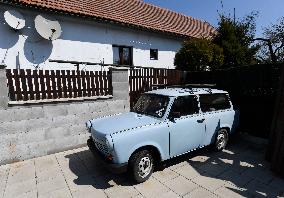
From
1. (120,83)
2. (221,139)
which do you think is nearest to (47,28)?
(120,83)

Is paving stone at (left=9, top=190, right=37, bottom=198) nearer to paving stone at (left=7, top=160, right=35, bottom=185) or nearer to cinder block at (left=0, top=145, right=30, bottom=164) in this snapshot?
paving stone at (left=7, top=160, right=35, bottom=185)

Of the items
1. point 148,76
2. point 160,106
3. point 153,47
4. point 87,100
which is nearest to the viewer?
point 160,106

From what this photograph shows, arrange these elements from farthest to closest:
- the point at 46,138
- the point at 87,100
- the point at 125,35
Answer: the point at 125,35 → the point at 87,100 → the point at 46,138

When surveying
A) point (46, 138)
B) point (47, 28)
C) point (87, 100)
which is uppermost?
point (47, 28)

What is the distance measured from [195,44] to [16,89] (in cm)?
760

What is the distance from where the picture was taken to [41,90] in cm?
625

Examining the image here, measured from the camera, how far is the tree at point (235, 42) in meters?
11.3

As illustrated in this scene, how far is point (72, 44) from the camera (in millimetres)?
10734

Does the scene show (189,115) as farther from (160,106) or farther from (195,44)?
(195,44)

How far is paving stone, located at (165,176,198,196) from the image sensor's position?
422cm

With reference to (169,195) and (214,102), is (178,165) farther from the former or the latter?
(214,102)

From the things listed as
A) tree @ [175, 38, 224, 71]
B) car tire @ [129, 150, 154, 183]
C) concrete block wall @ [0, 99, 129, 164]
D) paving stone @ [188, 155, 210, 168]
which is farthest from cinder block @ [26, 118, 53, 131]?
tree @ [175, 38, 224, 71]

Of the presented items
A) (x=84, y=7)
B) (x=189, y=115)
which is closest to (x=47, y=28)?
(x=84, y=7)

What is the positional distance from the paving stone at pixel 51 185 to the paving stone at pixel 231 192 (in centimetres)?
306
